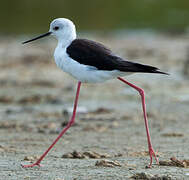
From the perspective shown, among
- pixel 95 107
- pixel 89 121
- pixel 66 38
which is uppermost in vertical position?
pixel 66 38

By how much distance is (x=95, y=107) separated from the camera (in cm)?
931

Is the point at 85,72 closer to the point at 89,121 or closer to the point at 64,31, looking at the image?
the point at 64,31

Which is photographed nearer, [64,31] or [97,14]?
[64,31]

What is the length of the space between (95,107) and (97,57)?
12.6 feet

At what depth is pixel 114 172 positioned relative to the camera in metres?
4.79

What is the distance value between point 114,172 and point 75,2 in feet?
76.2

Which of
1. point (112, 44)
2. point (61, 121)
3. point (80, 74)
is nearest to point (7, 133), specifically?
point (61, 121)

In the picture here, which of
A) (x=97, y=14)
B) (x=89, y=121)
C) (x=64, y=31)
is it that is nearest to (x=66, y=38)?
Answer: (x=64, y=31)

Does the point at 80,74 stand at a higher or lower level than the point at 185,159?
higher

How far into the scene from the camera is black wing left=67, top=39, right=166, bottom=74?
5342 millimetres

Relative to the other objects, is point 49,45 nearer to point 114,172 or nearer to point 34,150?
point 34,150

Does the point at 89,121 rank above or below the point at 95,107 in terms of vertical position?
below

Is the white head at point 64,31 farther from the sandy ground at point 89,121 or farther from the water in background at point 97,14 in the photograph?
the water in background at point 97,14

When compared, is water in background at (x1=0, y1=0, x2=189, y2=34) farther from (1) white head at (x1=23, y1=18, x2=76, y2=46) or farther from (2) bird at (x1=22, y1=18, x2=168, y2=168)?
(2) bird at (x1=22, y1=18, x2=168, y2=168)
